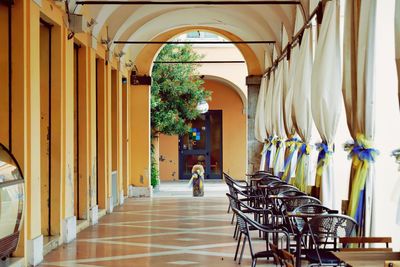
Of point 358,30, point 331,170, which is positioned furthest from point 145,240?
point 358,30

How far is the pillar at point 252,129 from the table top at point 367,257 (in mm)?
13556

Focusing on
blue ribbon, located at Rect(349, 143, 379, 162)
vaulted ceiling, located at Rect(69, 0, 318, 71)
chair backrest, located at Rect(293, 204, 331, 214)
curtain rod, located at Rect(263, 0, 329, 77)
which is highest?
vaulted ceiling, located at Rect(69, 0, 318, 71)

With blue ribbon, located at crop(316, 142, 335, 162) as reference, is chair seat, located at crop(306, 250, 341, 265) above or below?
below

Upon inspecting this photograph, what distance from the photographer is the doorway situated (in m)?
26.9

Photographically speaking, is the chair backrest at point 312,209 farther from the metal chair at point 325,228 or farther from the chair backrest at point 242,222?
the metal chair at point 325,228

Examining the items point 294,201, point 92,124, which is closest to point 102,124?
point 92,124

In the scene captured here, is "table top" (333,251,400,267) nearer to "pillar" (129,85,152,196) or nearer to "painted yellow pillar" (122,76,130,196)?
"painted yellow pillar" (122,76,130,196)

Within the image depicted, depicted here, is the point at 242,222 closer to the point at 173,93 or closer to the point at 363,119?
the point at 363,119

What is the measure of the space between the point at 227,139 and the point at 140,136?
353 inches

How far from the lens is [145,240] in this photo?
32.6 feet

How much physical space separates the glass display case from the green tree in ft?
50.5

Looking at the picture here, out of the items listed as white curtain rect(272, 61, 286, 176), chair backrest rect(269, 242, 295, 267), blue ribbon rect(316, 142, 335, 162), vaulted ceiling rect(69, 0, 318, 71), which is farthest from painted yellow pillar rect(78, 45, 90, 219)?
chair backrest rect(269, 242, 295, 267)

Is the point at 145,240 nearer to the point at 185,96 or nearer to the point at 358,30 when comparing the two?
the point at 358,30

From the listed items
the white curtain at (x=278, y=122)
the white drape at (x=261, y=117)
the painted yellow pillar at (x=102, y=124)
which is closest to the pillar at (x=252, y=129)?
the white drape at (x=261, y=117)
